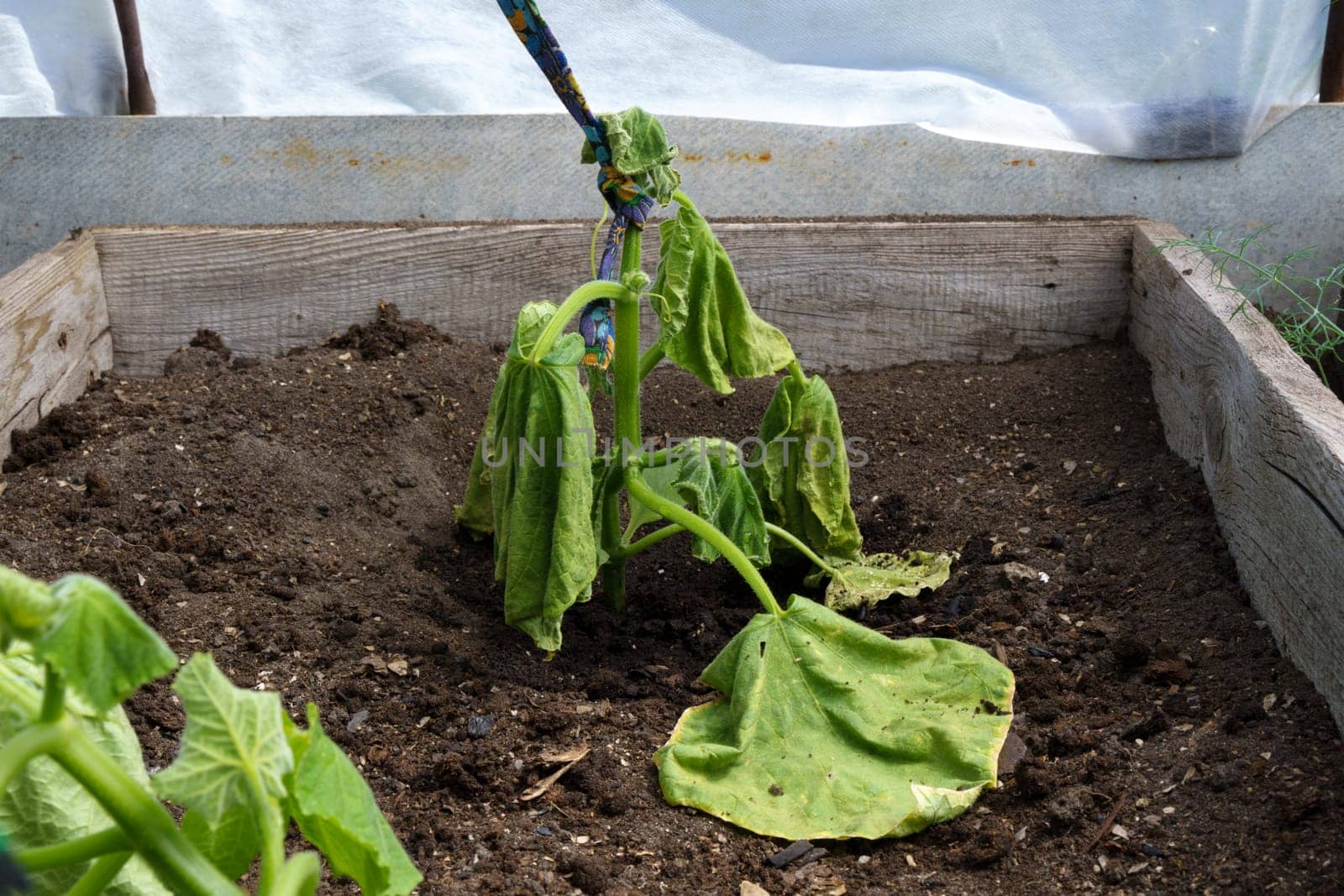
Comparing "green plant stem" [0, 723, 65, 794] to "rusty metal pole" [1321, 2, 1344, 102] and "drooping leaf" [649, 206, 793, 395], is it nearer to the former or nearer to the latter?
"drooping leaf" [649, 206, 793, 395]

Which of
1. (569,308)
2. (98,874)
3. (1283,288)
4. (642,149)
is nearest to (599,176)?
(642,149)

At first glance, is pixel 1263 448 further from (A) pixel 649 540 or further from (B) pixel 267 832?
(B) pixel 267 832

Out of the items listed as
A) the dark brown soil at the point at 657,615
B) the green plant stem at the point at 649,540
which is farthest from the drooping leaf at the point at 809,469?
the green plant stem at the point at 649,540

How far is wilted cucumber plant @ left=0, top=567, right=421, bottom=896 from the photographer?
68 centimetres

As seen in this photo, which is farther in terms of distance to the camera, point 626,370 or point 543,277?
point 543,277

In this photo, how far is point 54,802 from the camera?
988 millimetres

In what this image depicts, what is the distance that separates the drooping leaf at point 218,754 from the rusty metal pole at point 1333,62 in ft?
9.69

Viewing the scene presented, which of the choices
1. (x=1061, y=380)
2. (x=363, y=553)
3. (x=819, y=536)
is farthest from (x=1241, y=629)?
(x=363, y=553)

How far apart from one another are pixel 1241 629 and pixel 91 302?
2.32m

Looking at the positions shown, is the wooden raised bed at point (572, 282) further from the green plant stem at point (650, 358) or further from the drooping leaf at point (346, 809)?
the drooping leaf at point (346, 809)

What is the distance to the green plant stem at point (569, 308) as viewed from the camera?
5.28 feet

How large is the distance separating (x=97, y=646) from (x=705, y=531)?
3.53 ft

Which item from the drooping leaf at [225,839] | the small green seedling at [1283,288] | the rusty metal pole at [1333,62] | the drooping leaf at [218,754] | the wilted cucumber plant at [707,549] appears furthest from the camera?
the rusty metal pole at [1333,62]
